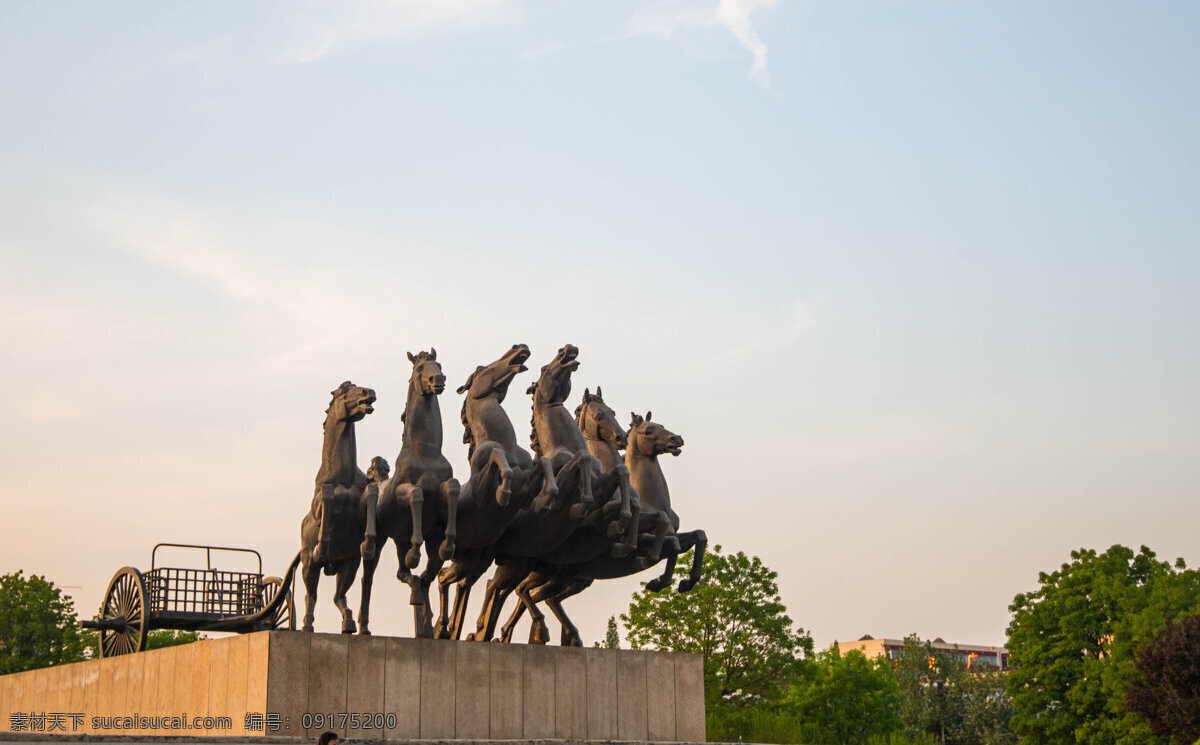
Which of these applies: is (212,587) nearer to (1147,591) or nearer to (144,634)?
(144,634)

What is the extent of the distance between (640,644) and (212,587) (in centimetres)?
2309

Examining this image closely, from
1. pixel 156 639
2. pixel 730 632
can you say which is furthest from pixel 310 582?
pixel 156 639

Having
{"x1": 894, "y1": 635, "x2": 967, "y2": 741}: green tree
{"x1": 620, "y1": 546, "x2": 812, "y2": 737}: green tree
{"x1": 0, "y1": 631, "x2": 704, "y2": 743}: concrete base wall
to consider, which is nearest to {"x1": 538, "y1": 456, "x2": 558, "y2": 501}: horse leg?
{"x1": 0, "y1": 631, "x2": 704, "y2": 743}: concrete base wall

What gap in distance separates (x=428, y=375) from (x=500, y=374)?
3.65 feet

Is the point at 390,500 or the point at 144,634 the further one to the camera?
the point at 144,634

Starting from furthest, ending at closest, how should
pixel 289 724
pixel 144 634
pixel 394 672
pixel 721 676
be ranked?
pixel 721 676, pixel 144 634, pixel 394 672, pixel 289 724

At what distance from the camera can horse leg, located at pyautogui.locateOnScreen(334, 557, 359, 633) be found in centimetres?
1611

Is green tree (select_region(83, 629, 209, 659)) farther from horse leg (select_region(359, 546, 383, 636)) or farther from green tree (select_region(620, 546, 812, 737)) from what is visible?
horse leg (select_region(359, 546, 383, 636))

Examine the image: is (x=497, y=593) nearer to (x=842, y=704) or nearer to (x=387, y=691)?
(x=387, y=691)

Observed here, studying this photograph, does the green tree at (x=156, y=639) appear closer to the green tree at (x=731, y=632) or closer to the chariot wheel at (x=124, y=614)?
the green tree at (x=731, y=632)

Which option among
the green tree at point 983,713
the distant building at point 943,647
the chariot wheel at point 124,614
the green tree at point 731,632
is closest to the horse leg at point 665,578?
the chariot wheel at point 124,614

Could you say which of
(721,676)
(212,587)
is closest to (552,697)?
(212,587)

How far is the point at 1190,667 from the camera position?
113ft

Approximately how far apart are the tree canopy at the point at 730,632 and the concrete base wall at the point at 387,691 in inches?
895
